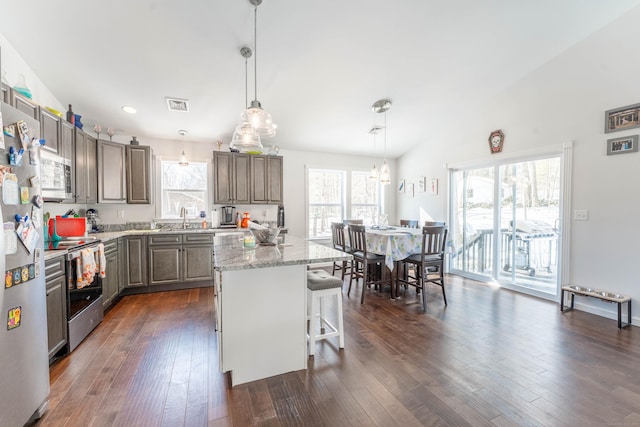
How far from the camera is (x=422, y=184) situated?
5586 millimetres

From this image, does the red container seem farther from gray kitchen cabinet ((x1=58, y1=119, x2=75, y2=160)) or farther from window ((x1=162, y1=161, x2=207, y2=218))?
window ((x1=162, y1=161, x2=207, y2=218))

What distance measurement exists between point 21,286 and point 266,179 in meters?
3.54

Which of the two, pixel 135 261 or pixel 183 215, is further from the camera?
pixel 183 215

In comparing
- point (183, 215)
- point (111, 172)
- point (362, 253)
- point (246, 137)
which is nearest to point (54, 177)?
point (111, 172)

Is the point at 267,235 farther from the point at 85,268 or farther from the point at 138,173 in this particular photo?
the point at 138,173

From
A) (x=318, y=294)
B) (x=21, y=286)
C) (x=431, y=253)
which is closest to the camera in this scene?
(x=21, y=286)

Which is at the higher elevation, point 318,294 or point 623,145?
point 623,145

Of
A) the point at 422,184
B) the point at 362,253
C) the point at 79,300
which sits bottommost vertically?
the point at 79,300

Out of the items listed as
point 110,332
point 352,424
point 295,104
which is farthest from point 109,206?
point 352,424

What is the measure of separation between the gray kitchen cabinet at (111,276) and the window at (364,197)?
13.6ft

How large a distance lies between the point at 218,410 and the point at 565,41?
16.4 feet

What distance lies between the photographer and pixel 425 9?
2.62 metres

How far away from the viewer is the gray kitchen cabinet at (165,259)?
399 centimetres

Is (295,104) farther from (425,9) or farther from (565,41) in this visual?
(565,41)
